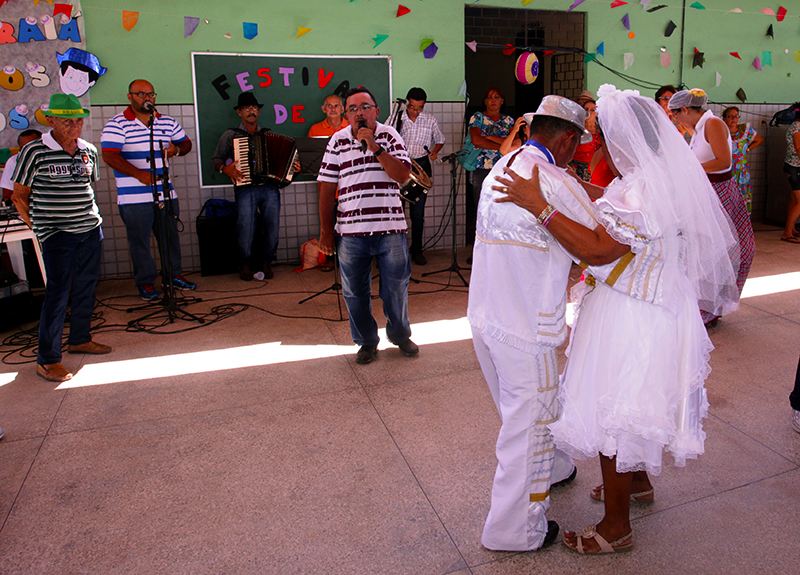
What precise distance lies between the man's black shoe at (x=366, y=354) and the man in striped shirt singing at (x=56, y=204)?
181cm

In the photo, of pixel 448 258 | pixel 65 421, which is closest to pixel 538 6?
pixel 448 258

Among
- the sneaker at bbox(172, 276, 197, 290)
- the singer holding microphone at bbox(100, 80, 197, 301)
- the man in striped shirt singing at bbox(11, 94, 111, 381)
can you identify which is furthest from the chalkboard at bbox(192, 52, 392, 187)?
the man in striped shirt singing at bbox(11, 94, 111, 381)

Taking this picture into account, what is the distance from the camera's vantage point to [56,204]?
12.5 ft

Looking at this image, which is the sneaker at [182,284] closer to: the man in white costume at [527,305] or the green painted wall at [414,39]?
the green painted wall at [414,39]

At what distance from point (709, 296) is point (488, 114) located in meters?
5.08

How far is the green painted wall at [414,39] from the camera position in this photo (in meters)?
6.10

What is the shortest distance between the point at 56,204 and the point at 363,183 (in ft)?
6.46

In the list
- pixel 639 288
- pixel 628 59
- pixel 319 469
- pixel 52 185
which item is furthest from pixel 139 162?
pixel 628 59

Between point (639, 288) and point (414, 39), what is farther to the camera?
point (414, 39)

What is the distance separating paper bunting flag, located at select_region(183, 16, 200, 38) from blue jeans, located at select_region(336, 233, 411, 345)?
12.4 ft

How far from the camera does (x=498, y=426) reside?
9.95 ft

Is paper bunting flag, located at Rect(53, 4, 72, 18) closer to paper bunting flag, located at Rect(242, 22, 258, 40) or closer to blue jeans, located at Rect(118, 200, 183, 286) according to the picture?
paper bunting flag, located at Rect(242, 22, 258, 40)

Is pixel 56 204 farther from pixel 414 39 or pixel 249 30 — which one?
pixel 414 39

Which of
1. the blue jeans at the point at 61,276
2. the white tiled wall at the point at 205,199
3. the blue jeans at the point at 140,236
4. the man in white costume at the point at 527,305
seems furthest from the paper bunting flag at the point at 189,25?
the man in white costume at the point at 527,305
